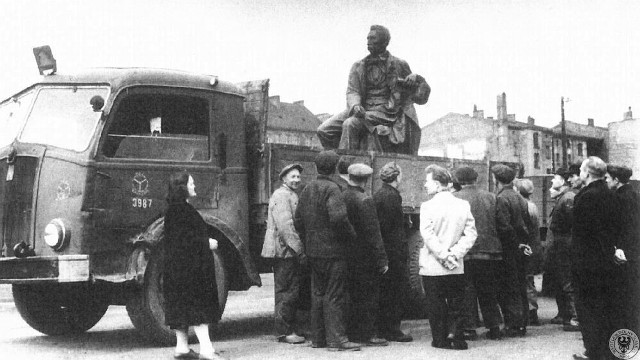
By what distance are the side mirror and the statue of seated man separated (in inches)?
131

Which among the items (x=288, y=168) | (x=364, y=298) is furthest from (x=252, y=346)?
(x=288, y=168)

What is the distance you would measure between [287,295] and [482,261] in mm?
2100

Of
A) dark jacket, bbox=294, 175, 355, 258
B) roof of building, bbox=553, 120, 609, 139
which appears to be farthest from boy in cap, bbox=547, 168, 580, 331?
roof of building, bbox=553, 120, 609, 139

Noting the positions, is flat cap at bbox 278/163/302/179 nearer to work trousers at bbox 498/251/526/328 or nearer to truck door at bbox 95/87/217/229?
truck door at bbox 95/87/217/229

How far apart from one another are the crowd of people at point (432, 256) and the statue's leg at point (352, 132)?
0.92 meters

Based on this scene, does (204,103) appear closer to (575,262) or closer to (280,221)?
(280,221)

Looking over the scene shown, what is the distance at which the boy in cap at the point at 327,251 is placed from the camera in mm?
7383

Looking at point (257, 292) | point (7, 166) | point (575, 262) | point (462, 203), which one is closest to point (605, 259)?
point (575, 262)

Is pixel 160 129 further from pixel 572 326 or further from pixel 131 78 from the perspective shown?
pixel 572 326

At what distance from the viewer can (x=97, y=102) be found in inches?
296

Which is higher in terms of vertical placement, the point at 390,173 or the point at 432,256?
the point at 390,173

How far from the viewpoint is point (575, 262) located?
6586mm

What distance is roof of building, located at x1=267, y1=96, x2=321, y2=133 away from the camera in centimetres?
7425

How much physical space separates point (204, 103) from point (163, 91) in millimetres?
465
